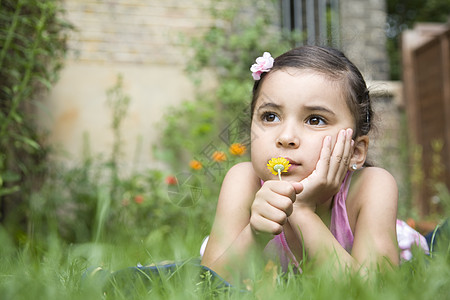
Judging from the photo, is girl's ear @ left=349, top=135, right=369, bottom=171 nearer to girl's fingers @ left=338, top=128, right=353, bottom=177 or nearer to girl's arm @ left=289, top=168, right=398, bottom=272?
girl's arm @ left=289, top=168, right=398, bottom=272

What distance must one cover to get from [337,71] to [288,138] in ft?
1.05

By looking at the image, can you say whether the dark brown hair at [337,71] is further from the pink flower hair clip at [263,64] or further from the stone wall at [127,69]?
the stone wall at [127,69]

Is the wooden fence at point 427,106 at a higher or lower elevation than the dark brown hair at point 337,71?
lower

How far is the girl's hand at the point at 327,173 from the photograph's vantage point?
1517 mm

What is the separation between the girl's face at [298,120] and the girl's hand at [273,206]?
0.14 meters

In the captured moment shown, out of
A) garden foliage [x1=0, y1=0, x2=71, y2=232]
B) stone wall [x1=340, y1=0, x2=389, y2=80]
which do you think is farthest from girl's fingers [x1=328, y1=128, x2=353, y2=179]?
stone wall [x1=340, y1=0, x2=389, y2=80]

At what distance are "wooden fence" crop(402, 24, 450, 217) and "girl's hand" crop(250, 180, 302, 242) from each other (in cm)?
380

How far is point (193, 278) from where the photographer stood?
4.39 feet

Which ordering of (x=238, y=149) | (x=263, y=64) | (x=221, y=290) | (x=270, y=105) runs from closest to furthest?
(x=221, y=290), (x=270, y=105), (x=263, y=64), (x=238, y=149)

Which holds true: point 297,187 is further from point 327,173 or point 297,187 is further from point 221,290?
point 221,290

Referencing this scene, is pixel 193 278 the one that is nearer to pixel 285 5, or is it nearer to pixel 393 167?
pixel 393 167

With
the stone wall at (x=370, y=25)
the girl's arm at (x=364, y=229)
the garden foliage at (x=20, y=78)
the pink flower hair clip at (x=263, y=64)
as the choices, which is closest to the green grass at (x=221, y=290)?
the girl's arm at (x=364, y=229)

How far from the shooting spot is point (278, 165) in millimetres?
1472

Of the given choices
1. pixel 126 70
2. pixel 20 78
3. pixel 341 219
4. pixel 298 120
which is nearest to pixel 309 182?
pixel 298 120
